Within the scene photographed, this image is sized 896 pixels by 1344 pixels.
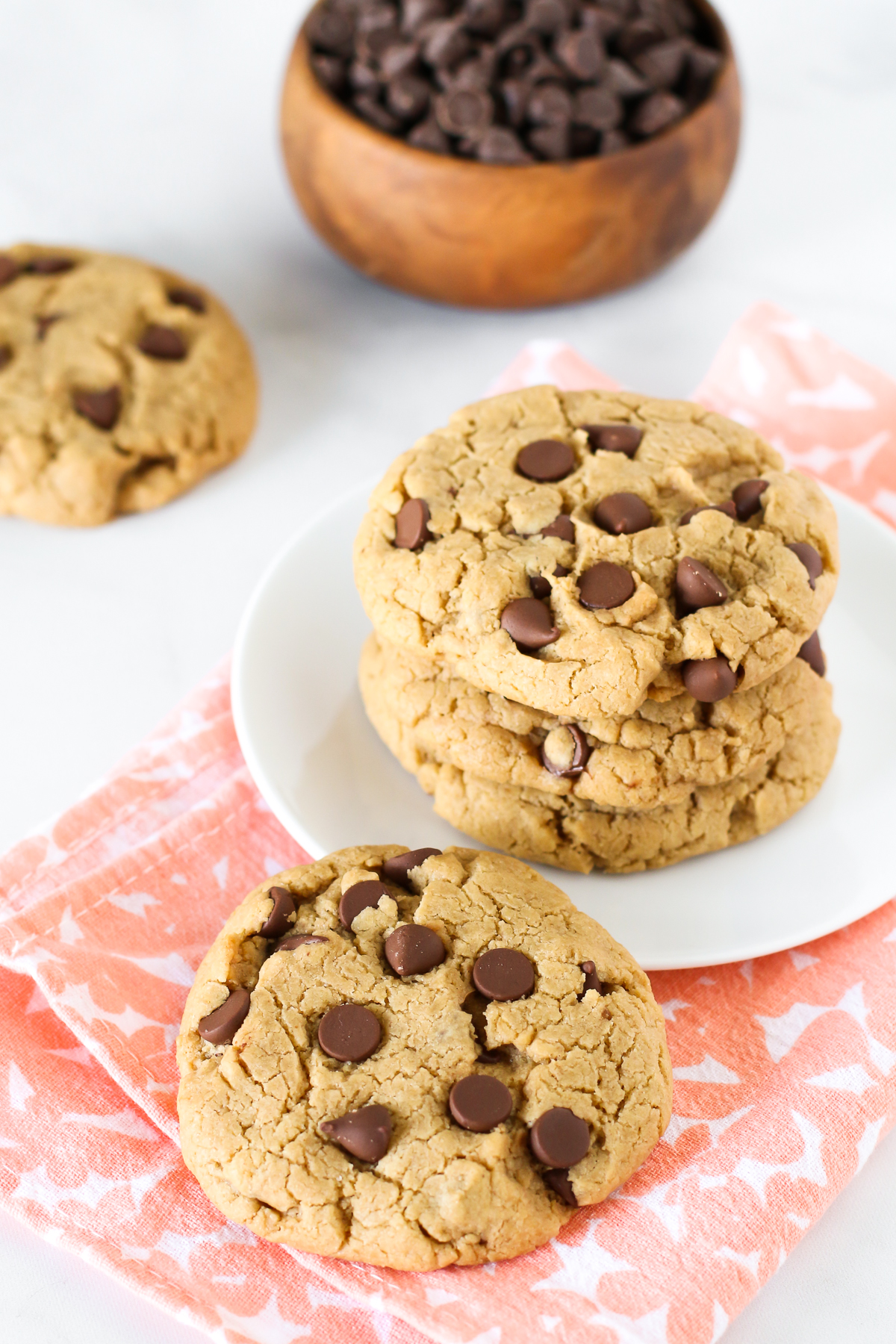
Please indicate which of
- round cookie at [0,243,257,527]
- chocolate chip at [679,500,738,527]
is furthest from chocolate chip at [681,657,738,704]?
round cookie at [0,243,257,527]

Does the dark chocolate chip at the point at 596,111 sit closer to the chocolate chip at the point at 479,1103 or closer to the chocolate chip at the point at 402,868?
the chocolate chip at the point at 402,868

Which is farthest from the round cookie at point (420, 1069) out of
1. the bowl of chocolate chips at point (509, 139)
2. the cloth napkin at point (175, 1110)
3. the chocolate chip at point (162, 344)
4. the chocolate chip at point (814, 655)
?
the bowl of chocolate chips at point (509, 139)

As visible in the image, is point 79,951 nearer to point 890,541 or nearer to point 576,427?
point 576,427

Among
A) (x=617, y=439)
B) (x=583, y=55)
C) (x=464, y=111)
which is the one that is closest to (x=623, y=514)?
(x=617, y=439)

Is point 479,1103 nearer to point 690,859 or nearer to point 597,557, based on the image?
point 690,859

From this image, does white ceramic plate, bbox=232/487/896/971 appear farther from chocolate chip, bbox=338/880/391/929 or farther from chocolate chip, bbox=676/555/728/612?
chocolate chip, bbox=676/555/728/612

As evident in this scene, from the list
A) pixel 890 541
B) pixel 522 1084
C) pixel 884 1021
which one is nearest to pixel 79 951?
pixel 522 1084
